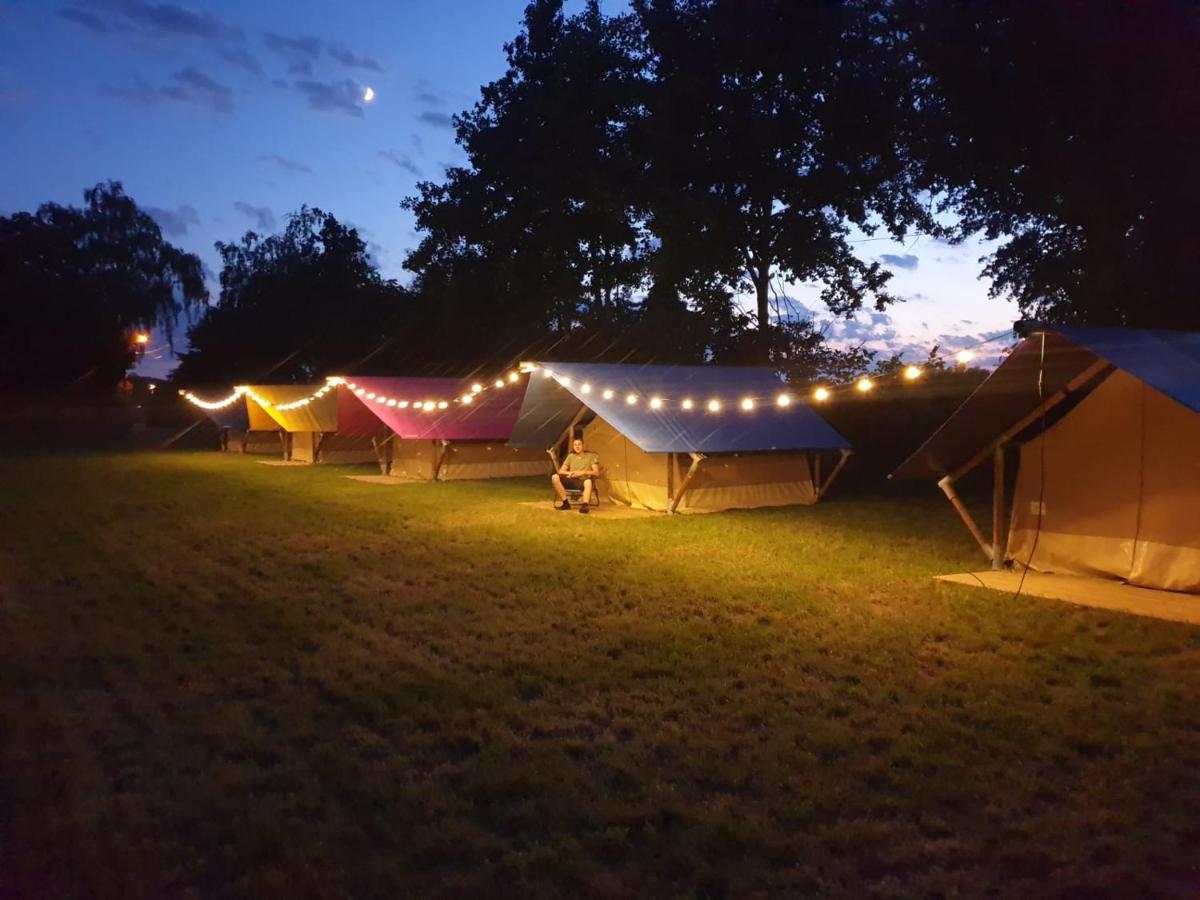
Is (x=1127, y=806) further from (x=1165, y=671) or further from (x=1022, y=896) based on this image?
(x=1165, y=671)

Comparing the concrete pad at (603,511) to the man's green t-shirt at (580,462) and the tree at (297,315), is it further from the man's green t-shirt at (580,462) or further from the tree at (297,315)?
the tree at (297,315)

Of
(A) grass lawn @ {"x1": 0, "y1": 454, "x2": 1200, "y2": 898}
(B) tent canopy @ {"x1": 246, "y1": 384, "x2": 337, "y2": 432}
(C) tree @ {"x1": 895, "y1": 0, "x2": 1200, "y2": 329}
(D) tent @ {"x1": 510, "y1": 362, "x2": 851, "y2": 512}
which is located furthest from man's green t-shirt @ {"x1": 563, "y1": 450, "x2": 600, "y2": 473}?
(B) tent canopy @ {"x1": 246, "y1": 384, "x2": 337, "y2": 432}

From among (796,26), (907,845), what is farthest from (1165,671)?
(796,26)

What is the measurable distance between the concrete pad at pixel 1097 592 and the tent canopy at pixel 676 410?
5537mm

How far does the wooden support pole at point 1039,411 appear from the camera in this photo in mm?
8953

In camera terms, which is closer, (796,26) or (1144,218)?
(1144,218)

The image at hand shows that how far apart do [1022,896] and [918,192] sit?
21.5m

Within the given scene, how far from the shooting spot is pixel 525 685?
18.9 feet

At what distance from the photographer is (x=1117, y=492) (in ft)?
29.7

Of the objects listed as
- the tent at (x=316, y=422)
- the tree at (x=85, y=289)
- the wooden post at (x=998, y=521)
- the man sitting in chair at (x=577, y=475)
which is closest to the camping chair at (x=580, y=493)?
the man sitting in chair at (x=577, y=475)

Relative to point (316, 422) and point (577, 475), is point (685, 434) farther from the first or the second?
point (316, 422)

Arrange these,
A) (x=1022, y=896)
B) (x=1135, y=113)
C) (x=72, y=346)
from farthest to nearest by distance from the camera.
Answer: (x=72, y=346) < (x=1135, y=113) < (x=1022, y=896)

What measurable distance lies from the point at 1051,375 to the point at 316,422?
19.7m

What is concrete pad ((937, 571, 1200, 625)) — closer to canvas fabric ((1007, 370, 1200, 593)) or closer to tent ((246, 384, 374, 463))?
canvas fabric ((1007, 370, 1200, 593))
